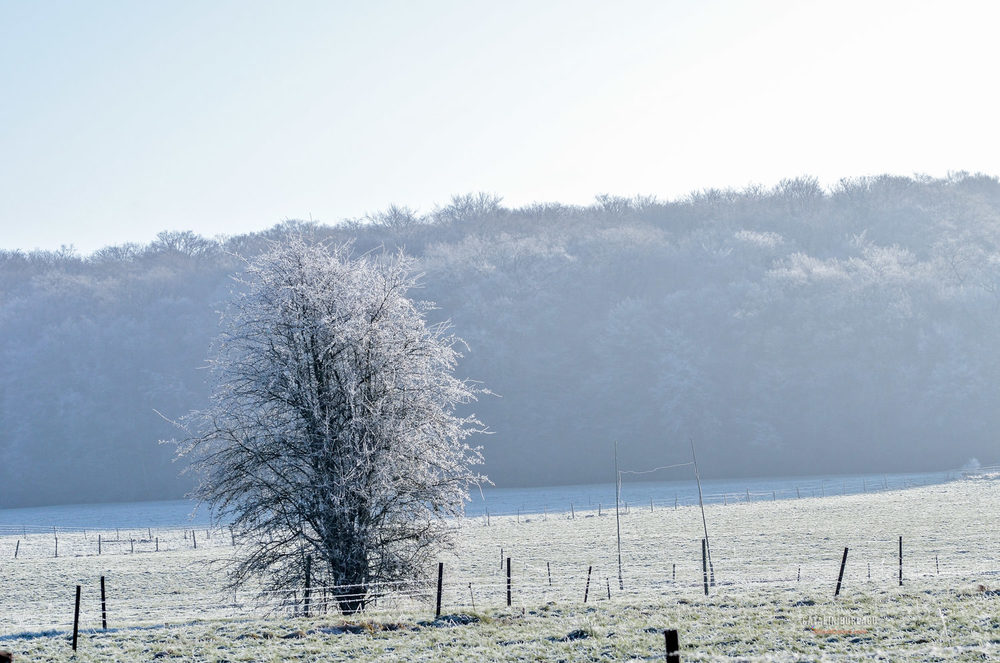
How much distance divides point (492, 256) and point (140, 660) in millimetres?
123380

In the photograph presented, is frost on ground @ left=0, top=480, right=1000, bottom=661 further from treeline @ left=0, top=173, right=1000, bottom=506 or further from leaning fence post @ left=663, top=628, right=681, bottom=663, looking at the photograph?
treeline @ left=0, top=173, right=1000, bottom=506

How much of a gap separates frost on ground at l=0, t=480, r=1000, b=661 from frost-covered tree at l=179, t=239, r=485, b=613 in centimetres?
110

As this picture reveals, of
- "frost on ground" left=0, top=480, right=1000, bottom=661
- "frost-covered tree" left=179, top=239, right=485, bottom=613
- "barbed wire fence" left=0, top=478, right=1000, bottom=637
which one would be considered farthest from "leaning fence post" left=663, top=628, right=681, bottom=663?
"frost-covered tree" left=179, top=239, right=485, bottom=613

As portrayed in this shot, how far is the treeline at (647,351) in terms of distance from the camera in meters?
103

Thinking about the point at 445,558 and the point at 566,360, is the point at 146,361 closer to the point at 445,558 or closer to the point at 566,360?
the point at 566,360

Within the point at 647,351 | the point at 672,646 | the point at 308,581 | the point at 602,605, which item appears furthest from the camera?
the point at 647,351

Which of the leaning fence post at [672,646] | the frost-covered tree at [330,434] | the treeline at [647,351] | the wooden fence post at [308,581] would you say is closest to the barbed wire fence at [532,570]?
the wooden fence post at [308,581]

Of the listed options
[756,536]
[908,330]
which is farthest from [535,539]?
[908,330]

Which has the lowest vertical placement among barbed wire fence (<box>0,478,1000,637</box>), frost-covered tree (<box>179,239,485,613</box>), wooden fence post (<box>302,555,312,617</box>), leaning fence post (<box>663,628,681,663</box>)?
barbed wire fence (<box>0,478,1000,637</box>)

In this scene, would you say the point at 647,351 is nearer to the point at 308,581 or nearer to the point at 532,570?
the point at 532,570

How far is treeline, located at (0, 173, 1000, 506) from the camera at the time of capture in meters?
103

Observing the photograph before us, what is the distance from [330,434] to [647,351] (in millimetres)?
93830

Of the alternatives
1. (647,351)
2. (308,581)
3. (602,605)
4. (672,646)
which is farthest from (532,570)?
(647,351)

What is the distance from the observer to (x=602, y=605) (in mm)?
18703
